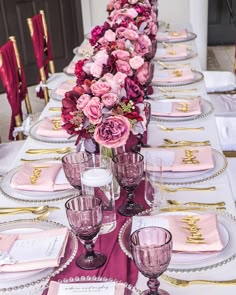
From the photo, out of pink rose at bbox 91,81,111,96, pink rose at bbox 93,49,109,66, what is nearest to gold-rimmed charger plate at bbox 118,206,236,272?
pink rose at bbox 91,81,111,96

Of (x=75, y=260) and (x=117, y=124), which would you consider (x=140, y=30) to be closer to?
(x=117, y=124)

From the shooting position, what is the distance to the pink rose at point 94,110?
1.31 metres

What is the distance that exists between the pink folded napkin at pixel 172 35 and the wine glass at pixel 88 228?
2415 mm

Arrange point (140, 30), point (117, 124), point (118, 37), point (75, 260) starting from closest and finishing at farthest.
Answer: point (75, 260)
point (117, 124)
point (118, 37)
point (140, 30)

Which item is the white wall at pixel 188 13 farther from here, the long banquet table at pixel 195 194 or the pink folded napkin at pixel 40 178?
the pink folded napkin at pixel 40 178

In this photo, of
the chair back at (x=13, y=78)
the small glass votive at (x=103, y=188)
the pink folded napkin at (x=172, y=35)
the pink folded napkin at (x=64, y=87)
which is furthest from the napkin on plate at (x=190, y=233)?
the pink folded napkin at (x=172, y=35)

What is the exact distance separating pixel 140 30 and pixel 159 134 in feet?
2.08

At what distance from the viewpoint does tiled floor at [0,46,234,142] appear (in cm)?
429

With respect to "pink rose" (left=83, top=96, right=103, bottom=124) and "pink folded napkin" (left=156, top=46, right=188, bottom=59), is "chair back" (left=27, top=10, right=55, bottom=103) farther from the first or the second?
"pink rose" (left=83, top=96, right=103, bottom=124)

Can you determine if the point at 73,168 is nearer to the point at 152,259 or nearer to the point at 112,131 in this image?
the point at 112,131

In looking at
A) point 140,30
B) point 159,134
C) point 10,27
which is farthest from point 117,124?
point 10,27

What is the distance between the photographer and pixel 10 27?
4859 millimetres

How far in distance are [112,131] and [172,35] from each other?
231 centimetres

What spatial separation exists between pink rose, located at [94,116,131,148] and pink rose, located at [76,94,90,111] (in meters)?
0.07
